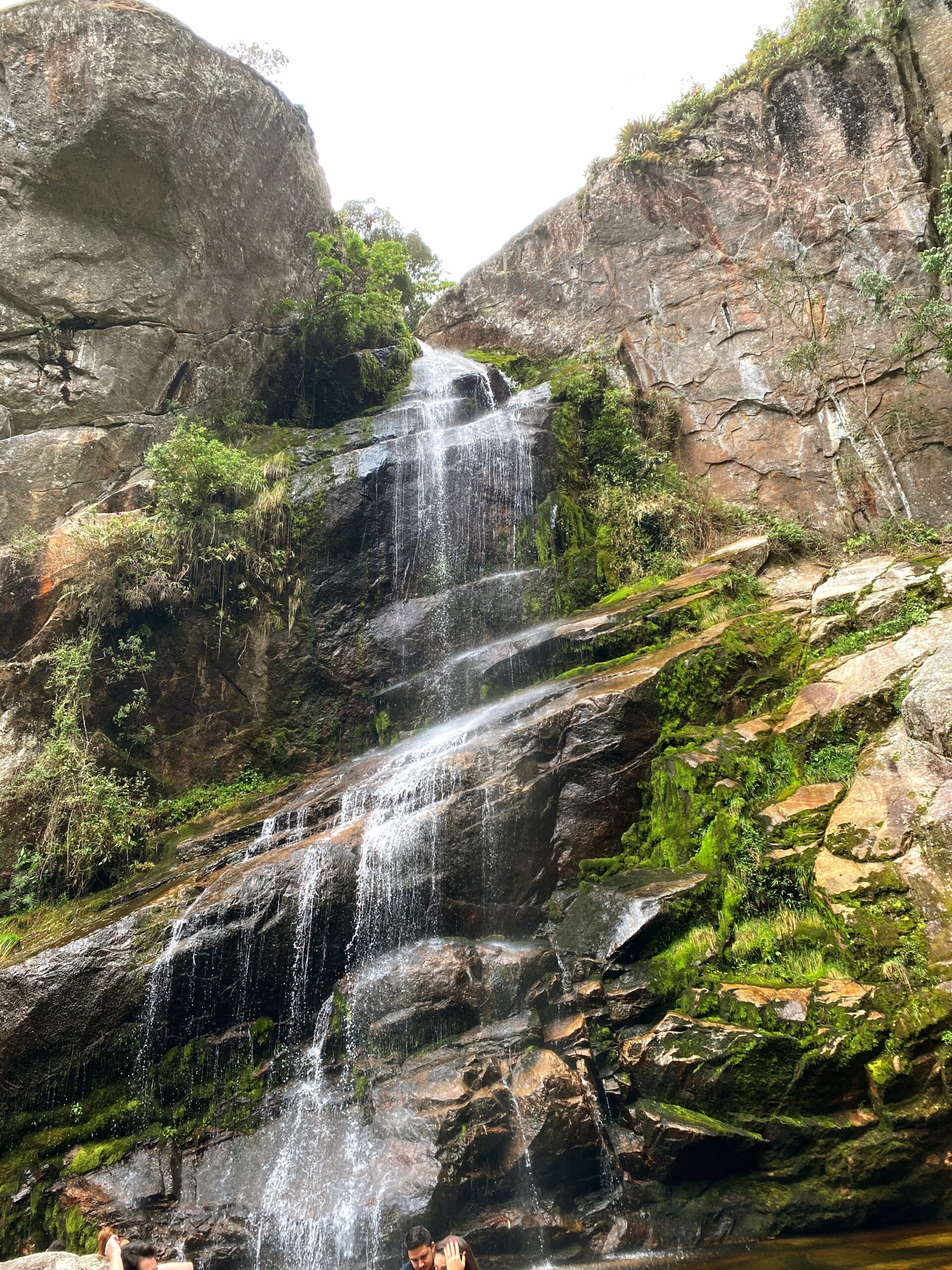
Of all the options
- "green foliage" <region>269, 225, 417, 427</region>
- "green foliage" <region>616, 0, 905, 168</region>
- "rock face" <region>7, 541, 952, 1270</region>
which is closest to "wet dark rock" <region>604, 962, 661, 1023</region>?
"rock face" <region>7, 541, 952, 1270</region>

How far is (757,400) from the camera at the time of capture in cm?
1443

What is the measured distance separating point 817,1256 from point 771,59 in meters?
18.8

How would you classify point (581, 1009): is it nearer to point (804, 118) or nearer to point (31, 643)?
point (31, 643)

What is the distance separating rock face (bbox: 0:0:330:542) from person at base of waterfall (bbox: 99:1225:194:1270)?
11443 mm

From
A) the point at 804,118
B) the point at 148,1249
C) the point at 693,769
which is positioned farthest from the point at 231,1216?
the point at 804,118

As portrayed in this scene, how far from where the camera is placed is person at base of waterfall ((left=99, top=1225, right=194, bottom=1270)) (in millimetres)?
4797

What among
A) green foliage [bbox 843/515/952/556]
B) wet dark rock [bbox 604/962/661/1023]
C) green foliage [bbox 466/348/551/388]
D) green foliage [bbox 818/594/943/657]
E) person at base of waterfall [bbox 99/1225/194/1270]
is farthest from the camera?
green foliage [bbox 466/348/551/388]

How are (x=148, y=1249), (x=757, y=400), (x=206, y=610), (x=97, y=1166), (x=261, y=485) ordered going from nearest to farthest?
1. (x=148, y=1249)
2. (x=97, y=1166)
3. (x=206, y=610)
4. (x=261, y=485)
5. (x=757, y=400)

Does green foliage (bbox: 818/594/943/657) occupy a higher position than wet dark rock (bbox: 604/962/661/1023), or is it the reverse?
green foliage (bbox: 818/594/943/657)

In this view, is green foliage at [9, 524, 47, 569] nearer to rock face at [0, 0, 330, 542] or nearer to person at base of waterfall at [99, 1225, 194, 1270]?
rock face at [0, 0, 330, 542]

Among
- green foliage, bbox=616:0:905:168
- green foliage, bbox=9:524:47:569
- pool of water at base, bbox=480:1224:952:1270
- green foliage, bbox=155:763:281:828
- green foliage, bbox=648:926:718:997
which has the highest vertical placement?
green foliage, bbox=616:0:905:168

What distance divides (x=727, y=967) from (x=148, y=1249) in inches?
184

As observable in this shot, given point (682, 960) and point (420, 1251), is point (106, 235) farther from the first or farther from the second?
point (420, 1251)

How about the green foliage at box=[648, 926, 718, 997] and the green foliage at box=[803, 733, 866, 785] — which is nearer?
the green foliage at box=[648, 926, 718, 997]
